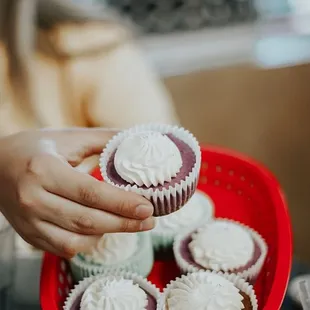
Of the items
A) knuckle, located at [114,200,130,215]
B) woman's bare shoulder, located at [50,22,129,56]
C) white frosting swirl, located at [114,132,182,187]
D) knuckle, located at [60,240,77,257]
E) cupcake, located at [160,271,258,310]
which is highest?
woman's bare shoulder, located at [50,22,129,56]

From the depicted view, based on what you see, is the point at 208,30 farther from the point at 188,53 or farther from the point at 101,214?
the point at 101,214

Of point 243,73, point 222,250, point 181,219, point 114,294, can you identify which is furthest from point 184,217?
point 243,73

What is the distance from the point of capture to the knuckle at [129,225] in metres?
0.63

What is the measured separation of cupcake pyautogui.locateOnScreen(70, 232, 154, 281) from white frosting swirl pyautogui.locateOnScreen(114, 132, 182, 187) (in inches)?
6.0

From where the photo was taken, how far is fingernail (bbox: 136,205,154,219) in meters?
0.61

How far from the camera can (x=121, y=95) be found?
1.18 meters

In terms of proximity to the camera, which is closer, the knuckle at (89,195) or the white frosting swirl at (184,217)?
the knuckle at (89,195)

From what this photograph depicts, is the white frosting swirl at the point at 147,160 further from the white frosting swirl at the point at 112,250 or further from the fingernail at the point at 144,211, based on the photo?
the white frosting swirl at the point at 112,250

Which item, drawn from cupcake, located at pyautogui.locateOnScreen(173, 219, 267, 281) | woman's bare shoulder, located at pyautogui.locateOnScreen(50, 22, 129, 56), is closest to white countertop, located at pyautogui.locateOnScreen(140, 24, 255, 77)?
woman's bare shoulder, located at pyautogui.locateOnScreen(50, 22, 129, 56)

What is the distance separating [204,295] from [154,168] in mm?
166

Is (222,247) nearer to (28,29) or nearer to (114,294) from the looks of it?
(114,294)

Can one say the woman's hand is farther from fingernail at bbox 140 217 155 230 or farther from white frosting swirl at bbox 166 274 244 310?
white frosting swirl at bbox 166 274 244 310

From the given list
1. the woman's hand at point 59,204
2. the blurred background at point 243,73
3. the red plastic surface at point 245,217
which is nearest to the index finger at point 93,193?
the woman's hand at point 59,204

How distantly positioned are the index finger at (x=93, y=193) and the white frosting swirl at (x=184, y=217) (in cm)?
25
